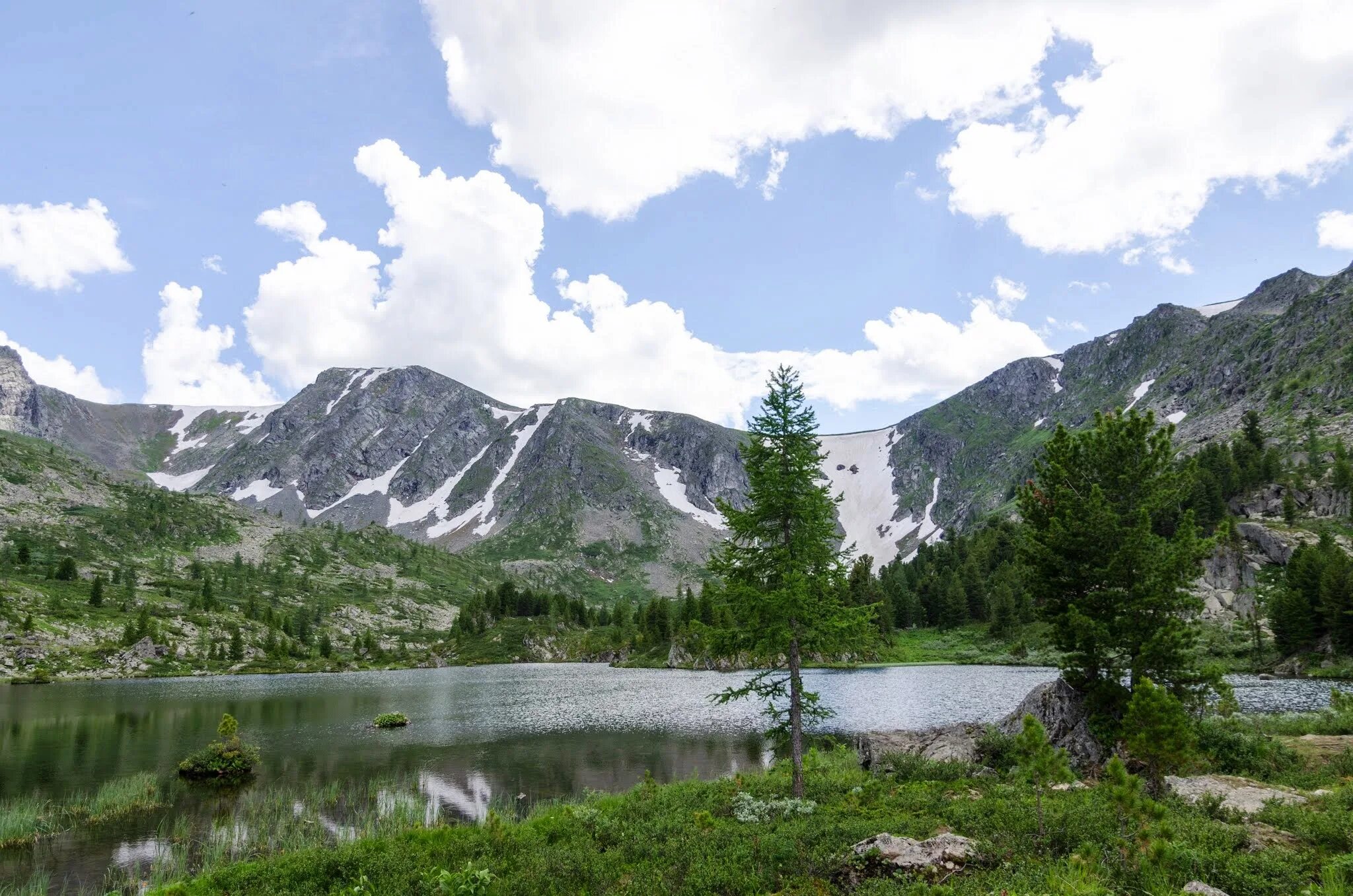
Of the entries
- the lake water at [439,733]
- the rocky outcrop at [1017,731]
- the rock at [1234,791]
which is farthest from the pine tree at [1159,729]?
the lake water at [439,733]

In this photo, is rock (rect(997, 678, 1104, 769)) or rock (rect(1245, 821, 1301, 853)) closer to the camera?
rock (rect(1245, 821, 1301, 853))

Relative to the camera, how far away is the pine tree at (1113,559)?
2641cm

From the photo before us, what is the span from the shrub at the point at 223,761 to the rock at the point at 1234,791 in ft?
153

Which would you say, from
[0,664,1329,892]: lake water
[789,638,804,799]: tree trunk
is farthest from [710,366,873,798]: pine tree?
[0,664,1329,892]: lake water

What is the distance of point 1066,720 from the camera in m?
28.5

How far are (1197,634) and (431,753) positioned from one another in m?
45.7

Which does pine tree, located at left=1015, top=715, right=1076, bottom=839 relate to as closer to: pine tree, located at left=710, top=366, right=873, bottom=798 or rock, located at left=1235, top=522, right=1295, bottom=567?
pine tree, located at left=710, top=366, right=873, bottom=798

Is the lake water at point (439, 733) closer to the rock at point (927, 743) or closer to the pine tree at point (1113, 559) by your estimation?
the rock at point (927, 743)

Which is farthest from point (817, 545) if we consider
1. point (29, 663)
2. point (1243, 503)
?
point (29, 663)

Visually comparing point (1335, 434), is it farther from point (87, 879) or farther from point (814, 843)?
point (87, 879)

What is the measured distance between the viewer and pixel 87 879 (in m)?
23.0

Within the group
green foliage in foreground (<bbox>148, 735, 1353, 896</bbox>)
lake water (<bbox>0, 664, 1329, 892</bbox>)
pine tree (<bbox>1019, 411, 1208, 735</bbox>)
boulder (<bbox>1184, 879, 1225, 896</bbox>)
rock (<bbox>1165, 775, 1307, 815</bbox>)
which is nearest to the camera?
boulder (<bbox>1184, 879, 1225, 896</bbox>)

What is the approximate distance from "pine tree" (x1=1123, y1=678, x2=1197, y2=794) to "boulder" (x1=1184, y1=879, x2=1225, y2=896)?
26.9 feet

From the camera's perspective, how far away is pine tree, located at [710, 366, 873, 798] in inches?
944
